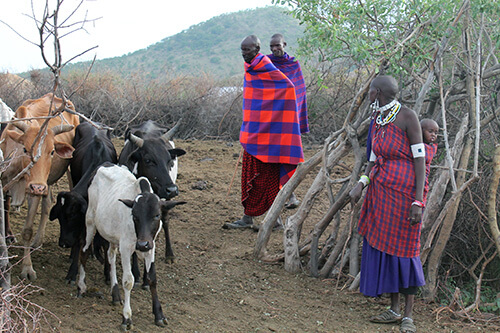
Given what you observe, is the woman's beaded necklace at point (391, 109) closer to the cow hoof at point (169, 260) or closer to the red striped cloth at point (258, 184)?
the red striped cloth at point (258, 184)

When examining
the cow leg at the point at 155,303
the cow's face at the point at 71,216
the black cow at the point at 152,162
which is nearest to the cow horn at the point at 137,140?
the black cow at the point at 152,162

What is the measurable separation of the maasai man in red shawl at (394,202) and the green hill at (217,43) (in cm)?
2777

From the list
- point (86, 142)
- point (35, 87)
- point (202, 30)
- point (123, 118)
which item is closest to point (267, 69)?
point (86, 142)

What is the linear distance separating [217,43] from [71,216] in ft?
109

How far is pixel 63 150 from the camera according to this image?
5.21 m

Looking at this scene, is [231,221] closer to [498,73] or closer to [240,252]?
[240,252]

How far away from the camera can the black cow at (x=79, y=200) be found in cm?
456

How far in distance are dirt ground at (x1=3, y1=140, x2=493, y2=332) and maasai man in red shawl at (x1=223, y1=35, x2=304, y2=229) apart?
0.60 meters

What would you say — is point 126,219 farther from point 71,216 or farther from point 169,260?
point 169,260

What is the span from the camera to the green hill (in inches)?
1314

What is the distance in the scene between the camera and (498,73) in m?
4.72

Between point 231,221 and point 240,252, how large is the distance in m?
1.07

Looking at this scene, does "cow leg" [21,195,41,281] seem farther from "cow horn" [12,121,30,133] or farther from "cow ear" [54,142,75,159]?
"cow horn" [12,121,30,133]

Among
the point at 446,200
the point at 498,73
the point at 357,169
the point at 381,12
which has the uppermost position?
the point at 381,12
